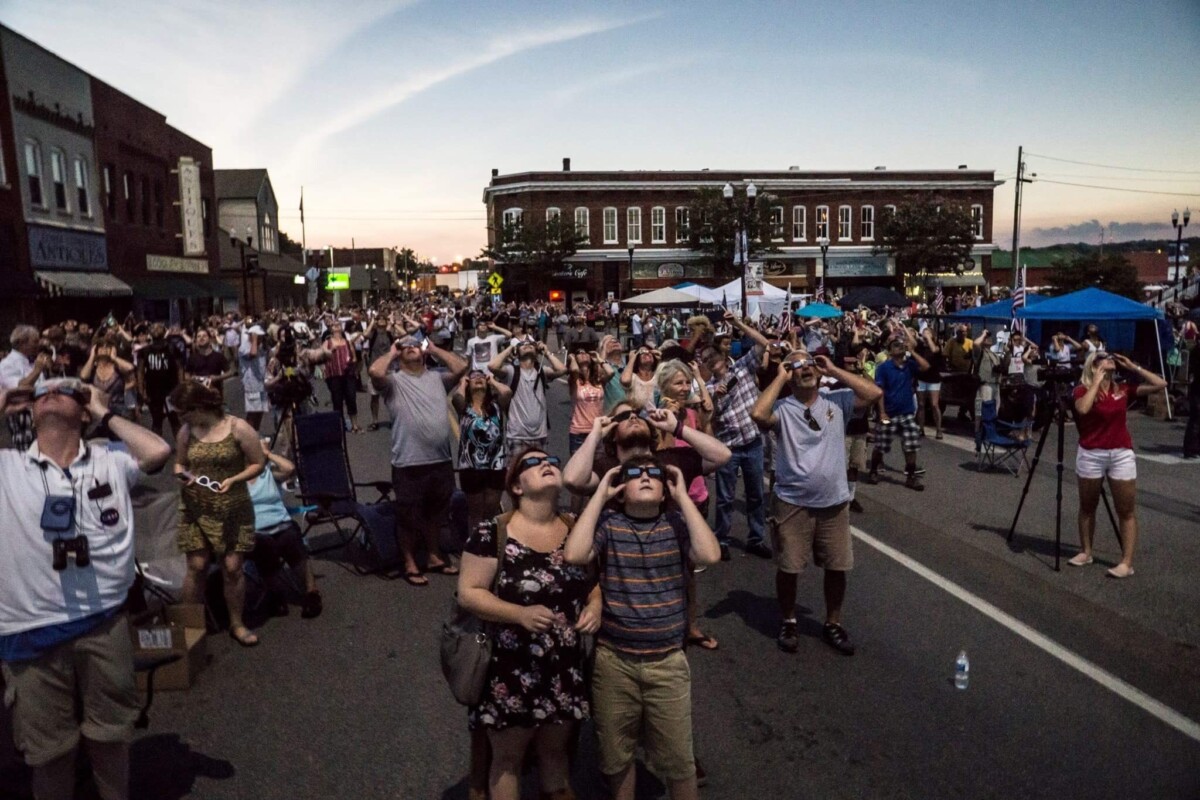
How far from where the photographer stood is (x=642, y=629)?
3428 millimetres

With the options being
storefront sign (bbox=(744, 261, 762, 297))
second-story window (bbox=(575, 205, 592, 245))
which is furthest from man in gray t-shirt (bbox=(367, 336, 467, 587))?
second-story window (bbox=(575, 205, 592, 245))

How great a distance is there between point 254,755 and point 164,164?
122ft

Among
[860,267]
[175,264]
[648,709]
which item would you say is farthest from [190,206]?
[860,267]

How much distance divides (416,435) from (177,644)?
2497 millimetres

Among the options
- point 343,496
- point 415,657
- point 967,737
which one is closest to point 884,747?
point 967,737

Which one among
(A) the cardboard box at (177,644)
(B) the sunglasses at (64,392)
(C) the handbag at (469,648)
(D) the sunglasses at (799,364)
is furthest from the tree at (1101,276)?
(B) the sunglasses at (64,392)

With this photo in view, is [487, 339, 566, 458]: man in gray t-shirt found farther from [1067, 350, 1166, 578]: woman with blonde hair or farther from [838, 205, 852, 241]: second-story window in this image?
[838, 205, 852, 241]: second-story window

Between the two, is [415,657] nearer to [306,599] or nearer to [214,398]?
[306,599]

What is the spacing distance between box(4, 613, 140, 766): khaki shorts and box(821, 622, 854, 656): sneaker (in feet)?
13.0

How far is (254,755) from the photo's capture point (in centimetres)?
441

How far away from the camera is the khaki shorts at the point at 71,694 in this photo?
11.2ft

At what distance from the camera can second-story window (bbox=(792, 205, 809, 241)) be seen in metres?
65.0

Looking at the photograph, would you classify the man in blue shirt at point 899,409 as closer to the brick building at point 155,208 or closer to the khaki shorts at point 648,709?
the khaki shorts at point 648,709

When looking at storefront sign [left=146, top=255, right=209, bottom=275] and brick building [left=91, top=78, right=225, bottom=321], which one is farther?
storefront sign [left=146, top=255, right=209, bottom=275]
